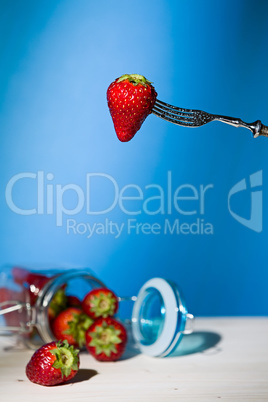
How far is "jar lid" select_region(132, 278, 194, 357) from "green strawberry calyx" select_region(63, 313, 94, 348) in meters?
0.11

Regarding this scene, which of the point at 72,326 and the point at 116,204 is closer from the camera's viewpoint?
the point at 72,326

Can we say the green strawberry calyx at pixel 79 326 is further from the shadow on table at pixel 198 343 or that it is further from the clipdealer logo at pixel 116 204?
the clipdealer logo at pixel 116 204

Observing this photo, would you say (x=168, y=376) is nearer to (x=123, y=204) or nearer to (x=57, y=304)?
(x=57, y=304)

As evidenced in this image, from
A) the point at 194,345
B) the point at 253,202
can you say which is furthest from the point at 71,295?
the point at 253,202

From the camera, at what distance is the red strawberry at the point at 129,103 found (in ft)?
2.53

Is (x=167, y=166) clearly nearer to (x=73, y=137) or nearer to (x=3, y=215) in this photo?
(x=73, y=137)

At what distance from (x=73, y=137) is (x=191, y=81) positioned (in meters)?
0.38

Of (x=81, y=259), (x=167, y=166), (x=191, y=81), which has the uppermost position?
(x=191, y=81)

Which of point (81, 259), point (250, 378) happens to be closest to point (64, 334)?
point (250, 378)

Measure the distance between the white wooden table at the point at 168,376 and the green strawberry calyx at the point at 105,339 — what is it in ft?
0.09

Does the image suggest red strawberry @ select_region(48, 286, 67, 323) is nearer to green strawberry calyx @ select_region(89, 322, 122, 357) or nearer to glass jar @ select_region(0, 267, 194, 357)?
glass jar @ select_region(0, 267, 194, 357)

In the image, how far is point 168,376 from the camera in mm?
1114

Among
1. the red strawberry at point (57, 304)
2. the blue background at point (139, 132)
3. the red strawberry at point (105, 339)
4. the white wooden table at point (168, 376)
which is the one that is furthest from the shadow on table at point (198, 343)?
the blue background at point (139, 132)

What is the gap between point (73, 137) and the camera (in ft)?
6.24
